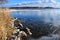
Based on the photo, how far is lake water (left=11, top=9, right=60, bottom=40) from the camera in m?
3.45

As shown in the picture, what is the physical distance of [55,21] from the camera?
347 cm

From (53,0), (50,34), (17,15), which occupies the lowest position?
(50,34)

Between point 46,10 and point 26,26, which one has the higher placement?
point 46,10

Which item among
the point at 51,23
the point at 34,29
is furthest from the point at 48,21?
the point at 34,29

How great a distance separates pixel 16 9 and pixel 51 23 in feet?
2.11

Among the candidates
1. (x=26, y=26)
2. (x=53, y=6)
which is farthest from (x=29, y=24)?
(x=53, y=6)

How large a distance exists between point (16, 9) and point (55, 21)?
697 millimetres

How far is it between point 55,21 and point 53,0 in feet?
1.18

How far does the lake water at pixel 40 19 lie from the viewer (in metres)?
3.45

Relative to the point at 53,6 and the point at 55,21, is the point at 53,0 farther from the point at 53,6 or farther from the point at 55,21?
the point at 55,21

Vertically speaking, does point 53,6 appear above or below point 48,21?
above

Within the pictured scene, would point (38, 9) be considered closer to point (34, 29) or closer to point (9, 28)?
point (34, 29)

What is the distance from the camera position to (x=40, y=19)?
A: 346 cm

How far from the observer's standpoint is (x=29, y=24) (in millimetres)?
3469
